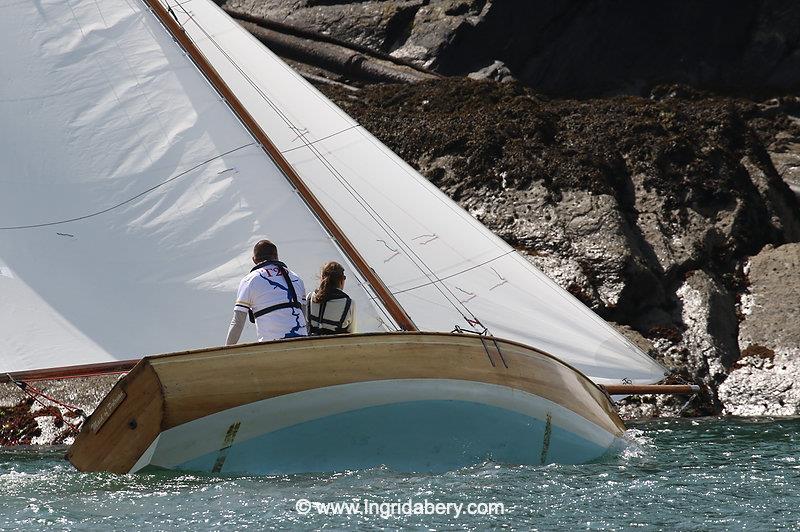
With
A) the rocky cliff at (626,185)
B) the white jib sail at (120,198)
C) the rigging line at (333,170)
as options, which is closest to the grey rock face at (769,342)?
the rocky cliff at (626,185)

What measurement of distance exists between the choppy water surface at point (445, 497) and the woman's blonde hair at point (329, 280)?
5.23 feet

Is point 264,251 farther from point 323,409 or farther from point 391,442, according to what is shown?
point 391,442

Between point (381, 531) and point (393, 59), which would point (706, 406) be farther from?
point (393, 59)

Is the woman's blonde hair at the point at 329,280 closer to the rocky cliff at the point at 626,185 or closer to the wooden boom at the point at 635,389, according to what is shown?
the wooden boom at the point at 635,389

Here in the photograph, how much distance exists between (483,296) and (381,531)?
392 centimetres

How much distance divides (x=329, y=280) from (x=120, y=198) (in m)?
2.49

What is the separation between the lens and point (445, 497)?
730cm

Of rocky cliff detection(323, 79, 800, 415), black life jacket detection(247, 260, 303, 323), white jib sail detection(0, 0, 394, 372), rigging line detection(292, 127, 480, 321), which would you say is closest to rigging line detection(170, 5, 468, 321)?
rigging line detection(292, 127, 480, 321)

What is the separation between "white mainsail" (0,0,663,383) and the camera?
9.66m

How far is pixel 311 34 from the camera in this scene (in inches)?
1000

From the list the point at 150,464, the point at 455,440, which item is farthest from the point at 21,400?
the point at 455,440

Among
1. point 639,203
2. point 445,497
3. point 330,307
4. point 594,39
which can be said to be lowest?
point 445,497

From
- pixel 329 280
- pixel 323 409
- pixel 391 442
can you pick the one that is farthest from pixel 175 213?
pixel 391 442

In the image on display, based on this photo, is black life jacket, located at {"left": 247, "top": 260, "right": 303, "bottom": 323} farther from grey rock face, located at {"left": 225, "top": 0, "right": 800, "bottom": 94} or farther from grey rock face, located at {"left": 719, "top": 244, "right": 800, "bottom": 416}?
grey rock face, located at {"left": 225, "top": 0, "right": 800, "bottom": 94}
